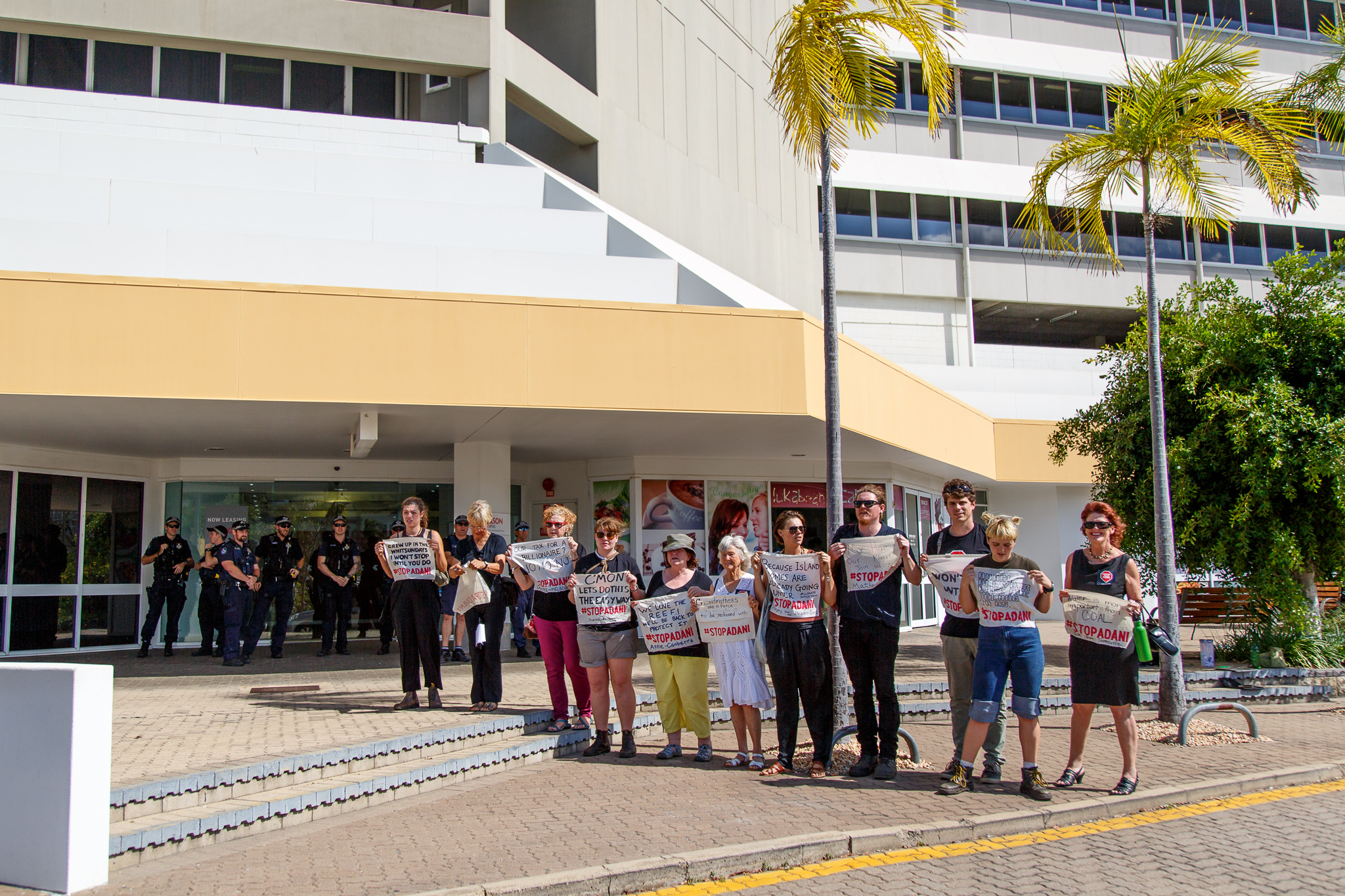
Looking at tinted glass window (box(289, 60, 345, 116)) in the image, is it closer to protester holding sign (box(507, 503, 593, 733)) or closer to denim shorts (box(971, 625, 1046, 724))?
protester holding sign (box(507, 503, 593, 733))

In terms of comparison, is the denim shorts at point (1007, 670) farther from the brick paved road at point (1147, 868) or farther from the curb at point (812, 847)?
the brick paved road at point (1147, 868)

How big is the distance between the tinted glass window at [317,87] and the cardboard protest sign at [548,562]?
13.0 metres

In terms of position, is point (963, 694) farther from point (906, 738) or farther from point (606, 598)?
point (606, 598)

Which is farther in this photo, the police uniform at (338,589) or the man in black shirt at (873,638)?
the police uniform at (338,589)

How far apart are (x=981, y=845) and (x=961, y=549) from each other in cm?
204

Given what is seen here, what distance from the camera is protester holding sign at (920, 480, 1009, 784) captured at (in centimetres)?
694

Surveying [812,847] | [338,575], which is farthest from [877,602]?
[338,575]

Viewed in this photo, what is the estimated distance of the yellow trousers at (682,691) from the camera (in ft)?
25.5

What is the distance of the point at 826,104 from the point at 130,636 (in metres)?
13.3

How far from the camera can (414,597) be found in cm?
909

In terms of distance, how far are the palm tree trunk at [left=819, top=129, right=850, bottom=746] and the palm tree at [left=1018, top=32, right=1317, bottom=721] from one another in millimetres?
2699

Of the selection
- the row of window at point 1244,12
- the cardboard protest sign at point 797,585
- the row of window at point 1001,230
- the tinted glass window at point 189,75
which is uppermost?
the row of window at point 1244,12

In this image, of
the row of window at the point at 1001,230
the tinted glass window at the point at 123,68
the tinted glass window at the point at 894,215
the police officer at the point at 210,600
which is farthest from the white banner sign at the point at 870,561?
the tinted glass window at the point at 894,215

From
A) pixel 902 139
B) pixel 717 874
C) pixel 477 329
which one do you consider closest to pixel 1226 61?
pixel 477 329
